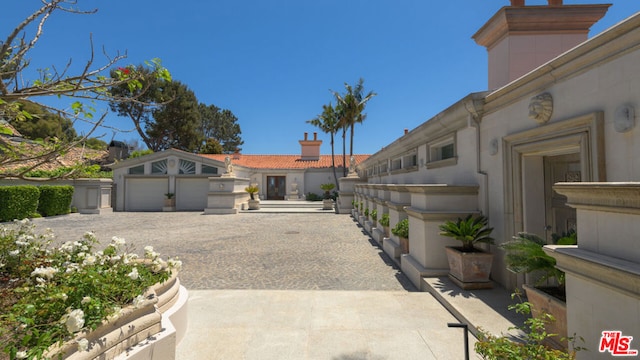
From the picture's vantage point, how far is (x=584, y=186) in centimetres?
229

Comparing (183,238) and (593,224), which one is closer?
(593,224)

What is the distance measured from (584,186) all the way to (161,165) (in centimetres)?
2578

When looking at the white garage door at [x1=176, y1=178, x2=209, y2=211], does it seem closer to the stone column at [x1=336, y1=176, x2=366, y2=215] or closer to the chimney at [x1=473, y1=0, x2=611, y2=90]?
the stone column at [x1=336, y1=176, x2=366, y2=215]

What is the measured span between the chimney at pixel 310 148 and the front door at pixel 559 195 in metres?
30.8

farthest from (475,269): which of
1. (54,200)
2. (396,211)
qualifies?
(54,200)

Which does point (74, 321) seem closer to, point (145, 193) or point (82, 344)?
point (82, 344)

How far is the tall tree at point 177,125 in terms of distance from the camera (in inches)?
1469

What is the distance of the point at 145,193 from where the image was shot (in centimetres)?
2323

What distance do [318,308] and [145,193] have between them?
928 inches

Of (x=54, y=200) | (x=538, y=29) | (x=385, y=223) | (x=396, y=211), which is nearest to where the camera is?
(x=538, y=29)

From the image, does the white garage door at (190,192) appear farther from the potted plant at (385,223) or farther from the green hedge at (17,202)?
the potted plant at (385,223)

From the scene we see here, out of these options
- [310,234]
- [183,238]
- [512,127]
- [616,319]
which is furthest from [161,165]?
[616,319]

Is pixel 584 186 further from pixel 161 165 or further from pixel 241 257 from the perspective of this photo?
pixel 161 165

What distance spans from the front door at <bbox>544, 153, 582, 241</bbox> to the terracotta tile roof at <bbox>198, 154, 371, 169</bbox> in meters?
28.3
